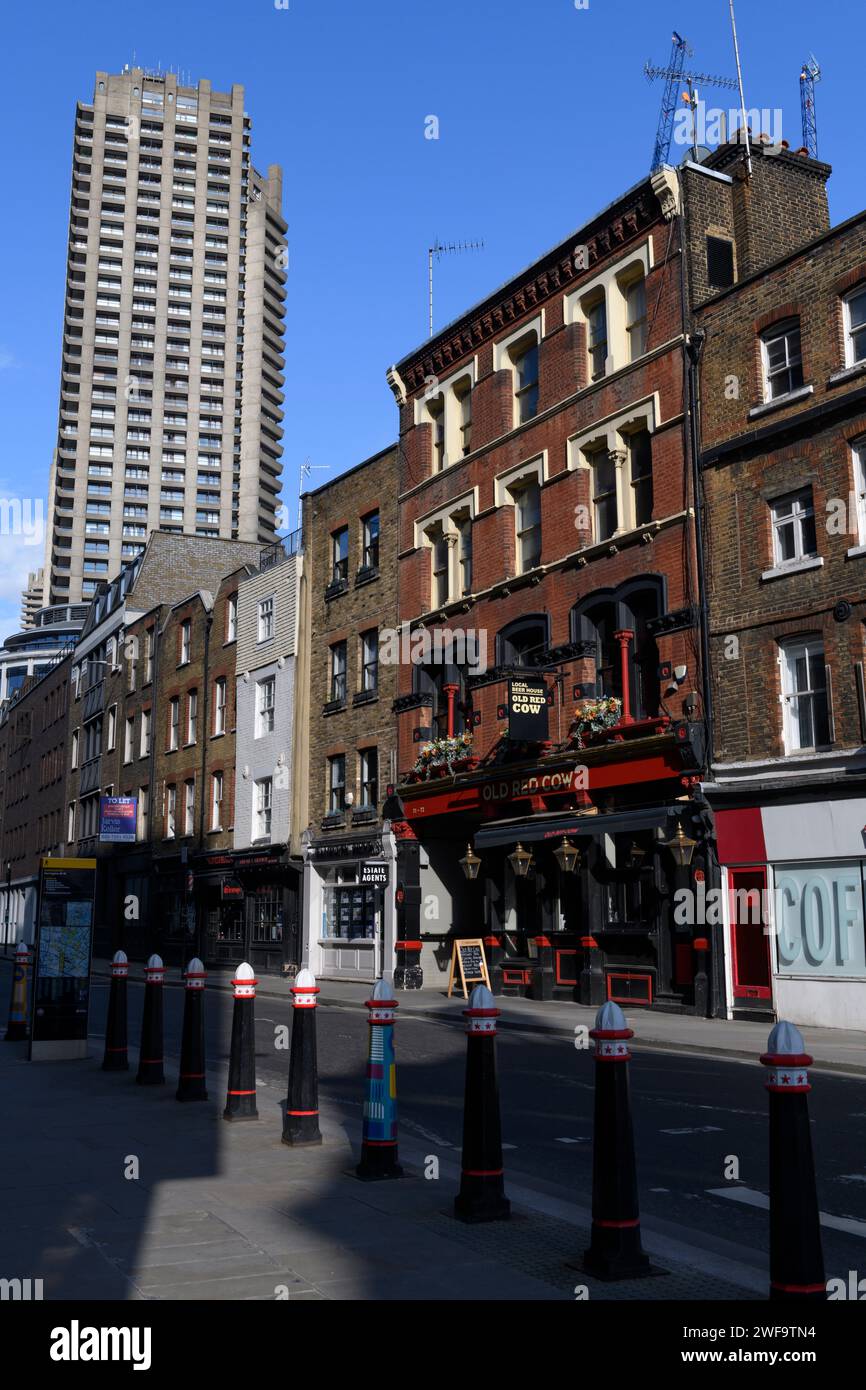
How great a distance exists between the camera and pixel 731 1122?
1026 centimetres

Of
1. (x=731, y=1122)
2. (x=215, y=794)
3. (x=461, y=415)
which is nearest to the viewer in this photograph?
(x=731, y=1122)

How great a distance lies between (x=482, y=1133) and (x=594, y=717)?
686 inches

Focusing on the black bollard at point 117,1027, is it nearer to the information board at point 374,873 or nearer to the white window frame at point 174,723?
the information board at point 374,873

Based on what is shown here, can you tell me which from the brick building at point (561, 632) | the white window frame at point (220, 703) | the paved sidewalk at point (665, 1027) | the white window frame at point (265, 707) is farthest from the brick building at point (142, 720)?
the paved sidewalk at point (665, 1027)

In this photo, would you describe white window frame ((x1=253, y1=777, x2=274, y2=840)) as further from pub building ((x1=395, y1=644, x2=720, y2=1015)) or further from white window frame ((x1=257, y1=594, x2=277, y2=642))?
pub building ((x1=395, y1=644, x2=720, y2=1015))

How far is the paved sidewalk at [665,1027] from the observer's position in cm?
1560

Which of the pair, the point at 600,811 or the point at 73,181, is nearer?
the point at 600,811

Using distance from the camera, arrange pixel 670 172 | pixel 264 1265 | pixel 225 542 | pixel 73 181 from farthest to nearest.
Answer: pixel 73 181
pixel 225 542
pixel 670 172
pixel 264 1265

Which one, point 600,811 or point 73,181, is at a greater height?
point 73,181

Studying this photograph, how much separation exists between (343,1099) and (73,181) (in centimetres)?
14119

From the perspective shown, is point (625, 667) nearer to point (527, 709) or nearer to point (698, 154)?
point (527, 709)

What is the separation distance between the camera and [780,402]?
21016 mm

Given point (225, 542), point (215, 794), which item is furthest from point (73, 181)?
point (215, 794)

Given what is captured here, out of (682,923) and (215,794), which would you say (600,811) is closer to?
(682,923)
